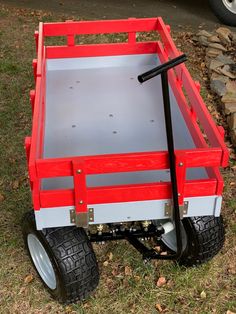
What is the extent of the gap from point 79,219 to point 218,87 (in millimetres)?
3104

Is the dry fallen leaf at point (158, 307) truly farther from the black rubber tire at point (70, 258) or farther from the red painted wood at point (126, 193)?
the red painted wood at point (126, 193)

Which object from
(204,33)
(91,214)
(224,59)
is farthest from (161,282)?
(204,33)

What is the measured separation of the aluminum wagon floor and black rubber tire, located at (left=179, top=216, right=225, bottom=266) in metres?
0.29

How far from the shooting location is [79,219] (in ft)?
7.83

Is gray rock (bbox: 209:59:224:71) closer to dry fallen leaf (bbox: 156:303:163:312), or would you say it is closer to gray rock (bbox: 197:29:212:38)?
gray rock (bbox: 197:29:212:38)

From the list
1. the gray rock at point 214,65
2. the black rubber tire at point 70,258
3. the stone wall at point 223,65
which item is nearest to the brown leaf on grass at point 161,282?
the black rubber tire at point 70,258

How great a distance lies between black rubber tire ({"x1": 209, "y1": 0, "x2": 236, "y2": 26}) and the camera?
21.9 ft

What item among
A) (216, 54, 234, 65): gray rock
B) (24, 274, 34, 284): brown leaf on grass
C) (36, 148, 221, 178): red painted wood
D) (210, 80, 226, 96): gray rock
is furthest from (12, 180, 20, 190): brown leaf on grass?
(216, 54, 234, 65): gray rock

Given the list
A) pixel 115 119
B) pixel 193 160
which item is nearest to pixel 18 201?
pixel 115 119

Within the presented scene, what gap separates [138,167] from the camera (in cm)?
228

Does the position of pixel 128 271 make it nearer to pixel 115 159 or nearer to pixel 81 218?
pixel 81 218

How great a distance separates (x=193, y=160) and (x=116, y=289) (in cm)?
115

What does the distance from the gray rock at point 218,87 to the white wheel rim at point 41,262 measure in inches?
108

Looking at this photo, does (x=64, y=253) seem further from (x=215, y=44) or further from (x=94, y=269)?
(x=215, y=44)
